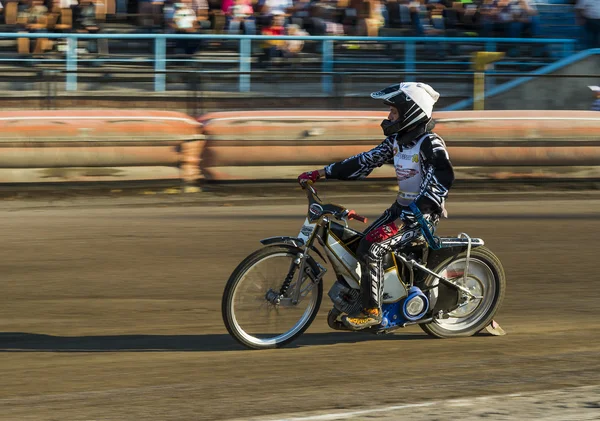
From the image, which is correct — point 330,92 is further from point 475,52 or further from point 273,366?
point 273,366

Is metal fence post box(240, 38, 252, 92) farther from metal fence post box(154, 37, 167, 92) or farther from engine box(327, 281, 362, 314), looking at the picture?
engine box(327, 281, 362, 314)

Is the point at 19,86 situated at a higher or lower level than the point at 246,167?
higher

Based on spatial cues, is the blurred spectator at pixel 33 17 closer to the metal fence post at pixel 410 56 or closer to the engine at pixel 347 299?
the metal fence post at pixel 410 56

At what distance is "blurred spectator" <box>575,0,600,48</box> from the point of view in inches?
691

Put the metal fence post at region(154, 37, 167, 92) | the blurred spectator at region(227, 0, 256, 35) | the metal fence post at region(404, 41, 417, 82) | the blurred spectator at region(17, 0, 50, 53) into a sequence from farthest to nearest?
1. the blurred spectator at region(227, 0, 256, 35)
2. the metal fence post at region(404, 41, 417, 82)
3. the blurred spectator at region(17, 0, 50, 53)
4. the metal fence post at region(154, 37, 167, 92)

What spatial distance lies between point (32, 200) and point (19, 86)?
237 centimetres

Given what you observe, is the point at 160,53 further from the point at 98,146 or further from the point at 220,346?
the point at 220,346

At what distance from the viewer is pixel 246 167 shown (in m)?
13.0

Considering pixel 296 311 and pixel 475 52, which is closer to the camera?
pixel 296 311

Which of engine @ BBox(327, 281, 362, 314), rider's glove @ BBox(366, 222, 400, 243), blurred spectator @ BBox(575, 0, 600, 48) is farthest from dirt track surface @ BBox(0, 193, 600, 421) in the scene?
blurred spectator @ BBox(575, 0, 600, 48)

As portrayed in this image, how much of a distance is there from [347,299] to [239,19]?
35.8 ft

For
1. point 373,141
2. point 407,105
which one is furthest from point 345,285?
point 373,141

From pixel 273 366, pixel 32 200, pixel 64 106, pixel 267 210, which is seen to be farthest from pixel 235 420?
pixel 64 106

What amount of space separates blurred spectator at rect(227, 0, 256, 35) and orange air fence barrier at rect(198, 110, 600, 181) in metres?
3.71
